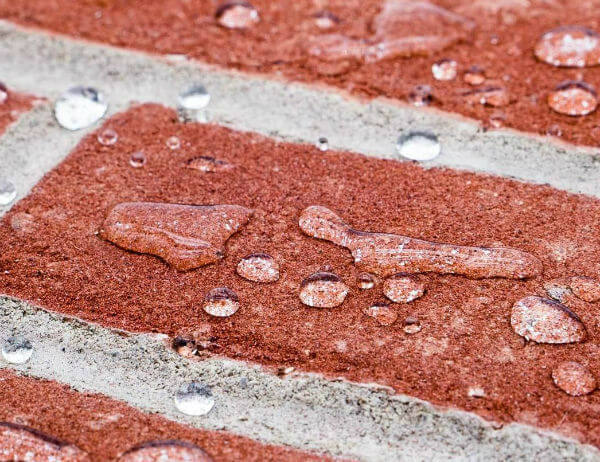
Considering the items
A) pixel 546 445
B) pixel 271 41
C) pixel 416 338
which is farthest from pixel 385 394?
pixel 271 41

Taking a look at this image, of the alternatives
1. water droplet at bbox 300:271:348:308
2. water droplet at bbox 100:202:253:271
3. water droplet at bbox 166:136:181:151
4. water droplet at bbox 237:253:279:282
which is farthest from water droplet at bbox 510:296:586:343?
water droplet at bbox 166:136:181:151

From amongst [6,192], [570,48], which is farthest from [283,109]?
[570,48]

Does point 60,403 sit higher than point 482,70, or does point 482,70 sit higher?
point 482,70

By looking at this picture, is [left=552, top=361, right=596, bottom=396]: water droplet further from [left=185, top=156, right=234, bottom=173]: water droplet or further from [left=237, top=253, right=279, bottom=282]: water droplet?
[left=185, top=156, right=234, bottom=173]: water droplet

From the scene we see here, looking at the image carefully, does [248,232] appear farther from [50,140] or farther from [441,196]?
[50,140]

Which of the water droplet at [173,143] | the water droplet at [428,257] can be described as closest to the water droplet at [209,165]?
the water droplet at [173,143]

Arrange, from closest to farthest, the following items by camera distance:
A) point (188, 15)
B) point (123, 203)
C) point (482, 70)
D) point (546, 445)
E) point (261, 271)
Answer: point (546, 445), point (261, 271), point (123, 203), point (482, 70), point (188, 15)
